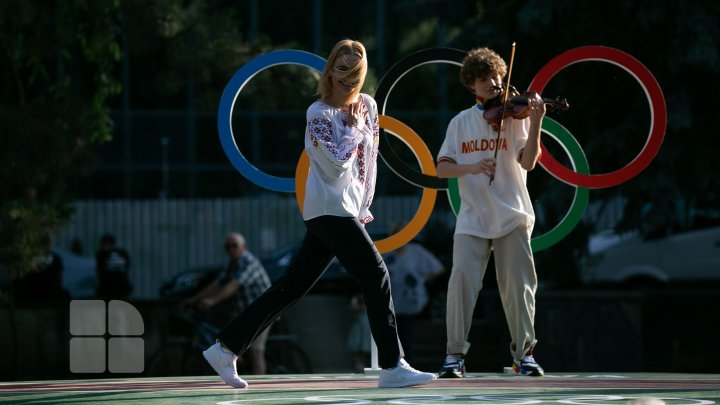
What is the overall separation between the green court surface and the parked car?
40.3 ft

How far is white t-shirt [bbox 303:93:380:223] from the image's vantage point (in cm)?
759

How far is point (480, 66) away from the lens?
8539mm

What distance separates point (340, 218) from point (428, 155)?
287cm

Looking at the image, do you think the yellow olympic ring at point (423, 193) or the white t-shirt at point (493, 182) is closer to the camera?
the white t-shirt at point (493, 182)

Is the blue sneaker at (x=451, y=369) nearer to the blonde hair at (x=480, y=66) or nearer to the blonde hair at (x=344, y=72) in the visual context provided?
the blonde hair at (x=480, y=66)

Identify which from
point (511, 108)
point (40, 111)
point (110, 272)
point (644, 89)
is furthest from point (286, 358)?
point (511, 108)

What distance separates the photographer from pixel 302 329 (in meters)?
16.6

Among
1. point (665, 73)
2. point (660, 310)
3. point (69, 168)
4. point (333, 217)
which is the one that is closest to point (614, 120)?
point (665, 73)

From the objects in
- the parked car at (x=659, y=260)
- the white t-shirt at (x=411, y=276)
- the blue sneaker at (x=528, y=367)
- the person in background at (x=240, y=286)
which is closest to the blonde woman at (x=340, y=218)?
Result: the blue sneaker at (x=528, y=367)

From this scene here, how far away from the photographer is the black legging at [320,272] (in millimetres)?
7652

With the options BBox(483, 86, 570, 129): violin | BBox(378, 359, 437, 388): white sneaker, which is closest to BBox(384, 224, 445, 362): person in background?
BBox(483, 86, 570, 129): violin

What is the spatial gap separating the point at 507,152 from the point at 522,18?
32.7ft

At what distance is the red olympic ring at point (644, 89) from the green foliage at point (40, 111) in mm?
6085

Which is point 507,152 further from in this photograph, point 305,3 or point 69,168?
point 305,3
